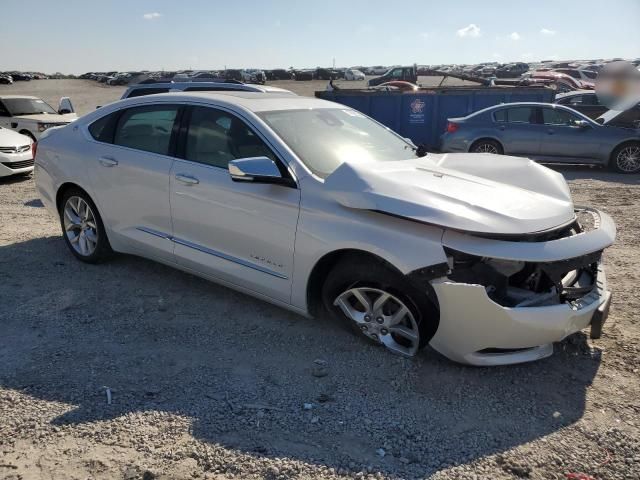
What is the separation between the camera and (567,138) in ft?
36.3

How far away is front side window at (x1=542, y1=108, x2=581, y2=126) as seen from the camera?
1114cm

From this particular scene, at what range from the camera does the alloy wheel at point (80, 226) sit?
505cm

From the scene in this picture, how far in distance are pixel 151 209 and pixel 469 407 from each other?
9.30ft

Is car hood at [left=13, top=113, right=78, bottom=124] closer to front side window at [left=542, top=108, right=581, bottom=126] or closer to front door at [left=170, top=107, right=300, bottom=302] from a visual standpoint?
front door at [left=170, top=107, right=300, bottom=302]

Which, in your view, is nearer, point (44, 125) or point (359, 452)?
point (359, 452)

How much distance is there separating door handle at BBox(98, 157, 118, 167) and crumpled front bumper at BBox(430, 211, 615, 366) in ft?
9.77

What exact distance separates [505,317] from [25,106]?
13346mm

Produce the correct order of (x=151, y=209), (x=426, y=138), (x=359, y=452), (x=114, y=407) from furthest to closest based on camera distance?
(x=426, y=138), (x=151, y=209), (x=114, y=407), (x=359, y=452)

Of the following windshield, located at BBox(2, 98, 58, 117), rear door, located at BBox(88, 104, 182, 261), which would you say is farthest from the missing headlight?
windshield, located at BBox(2, 98, 58, 117)

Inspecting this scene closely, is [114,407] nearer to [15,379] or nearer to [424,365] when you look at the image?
[15,379]

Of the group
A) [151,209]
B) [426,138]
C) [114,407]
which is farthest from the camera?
[426,138]

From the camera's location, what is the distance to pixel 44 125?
40.0 feet

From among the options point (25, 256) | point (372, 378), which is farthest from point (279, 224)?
point (25, 256)

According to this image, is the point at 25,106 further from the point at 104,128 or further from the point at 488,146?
the point at 488,146
